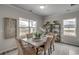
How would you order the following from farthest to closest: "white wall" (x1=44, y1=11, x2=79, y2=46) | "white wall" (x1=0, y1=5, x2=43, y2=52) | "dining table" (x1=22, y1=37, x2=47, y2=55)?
"dining table" (x1=22, y1=37, x2=47, y2=55)
"white wall" (x1=44, y1=11, x2=79, y2=46)
"white wall" (x1=0, y1=5, x2=43, y2=52)

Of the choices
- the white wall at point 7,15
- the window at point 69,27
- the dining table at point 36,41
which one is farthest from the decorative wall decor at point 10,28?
the window at point 69,27

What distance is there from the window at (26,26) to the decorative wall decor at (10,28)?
10cm

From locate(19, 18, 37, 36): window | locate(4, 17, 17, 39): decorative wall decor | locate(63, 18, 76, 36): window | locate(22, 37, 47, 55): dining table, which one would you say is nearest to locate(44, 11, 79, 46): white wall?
locate(63, 18, 76, 36): window

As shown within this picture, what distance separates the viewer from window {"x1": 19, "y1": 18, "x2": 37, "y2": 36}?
4.44 ft

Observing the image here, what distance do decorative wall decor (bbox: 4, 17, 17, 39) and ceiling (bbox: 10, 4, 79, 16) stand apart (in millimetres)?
278

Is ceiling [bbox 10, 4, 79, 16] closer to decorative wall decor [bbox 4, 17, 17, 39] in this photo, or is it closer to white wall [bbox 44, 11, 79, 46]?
white wall [bbox 44, 11, 79, 46]

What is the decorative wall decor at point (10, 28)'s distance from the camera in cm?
127

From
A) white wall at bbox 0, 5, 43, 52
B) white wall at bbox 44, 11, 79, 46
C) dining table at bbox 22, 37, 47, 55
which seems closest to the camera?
white wall at bbox 0, 5, 43, 52

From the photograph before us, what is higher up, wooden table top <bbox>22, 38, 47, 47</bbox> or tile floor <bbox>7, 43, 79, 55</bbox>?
wooden table top <bbox>22, 38, 47, 47</bbox>

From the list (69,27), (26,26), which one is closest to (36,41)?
(26,26)

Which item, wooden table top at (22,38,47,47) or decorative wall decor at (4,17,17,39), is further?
wooden table top at (22,38,47,47)

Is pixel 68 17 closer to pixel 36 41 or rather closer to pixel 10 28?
pixel 36 41
